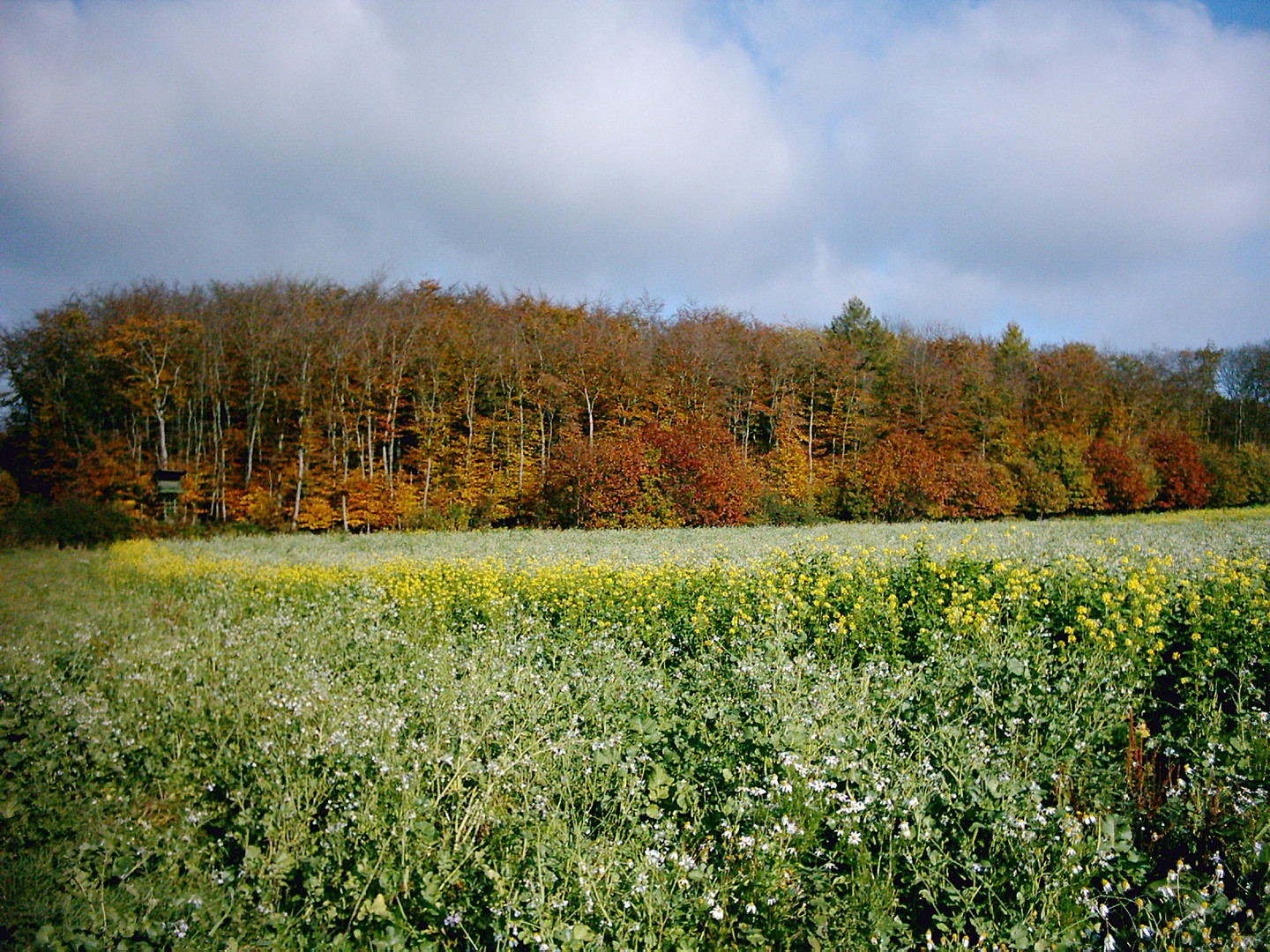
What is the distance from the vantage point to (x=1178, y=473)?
114 ft

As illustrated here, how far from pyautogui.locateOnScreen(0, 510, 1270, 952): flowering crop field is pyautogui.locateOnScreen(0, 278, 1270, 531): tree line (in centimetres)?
1782

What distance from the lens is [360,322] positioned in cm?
2756

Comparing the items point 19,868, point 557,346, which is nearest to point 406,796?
point 19,868

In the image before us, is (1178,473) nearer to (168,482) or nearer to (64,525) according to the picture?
(168,482)

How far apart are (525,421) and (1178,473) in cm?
3247

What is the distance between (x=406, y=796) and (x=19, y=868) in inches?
80.7

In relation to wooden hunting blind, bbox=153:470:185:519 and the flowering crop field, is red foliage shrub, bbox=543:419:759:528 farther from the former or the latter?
the flowering crop field

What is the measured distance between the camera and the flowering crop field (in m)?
2.88

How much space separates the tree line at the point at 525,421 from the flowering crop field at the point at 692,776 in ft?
58.4

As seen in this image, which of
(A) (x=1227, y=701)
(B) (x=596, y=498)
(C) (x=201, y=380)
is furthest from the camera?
(C) (x=201, y=380)

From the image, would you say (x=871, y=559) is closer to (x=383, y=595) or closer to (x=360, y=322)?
(x=383, y=595)

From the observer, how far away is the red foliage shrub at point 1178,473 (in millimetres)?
34594

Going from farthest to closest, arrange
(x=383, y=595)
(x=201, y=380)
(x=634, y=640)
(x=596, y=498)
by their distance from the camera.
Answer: (x=201, y=380) < (x=596, y=498) < (x=383, y=595) < (x=634, y=640)

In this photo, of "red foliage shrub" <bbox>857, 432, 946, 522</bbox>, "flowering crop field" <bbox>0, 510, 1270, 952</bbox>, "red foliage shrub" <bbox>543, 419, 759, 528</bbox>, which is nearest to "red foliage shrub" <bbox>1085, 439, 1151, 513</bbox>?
"red foliage shrub" <bbox>857, 432, 946, 522</bbox>
